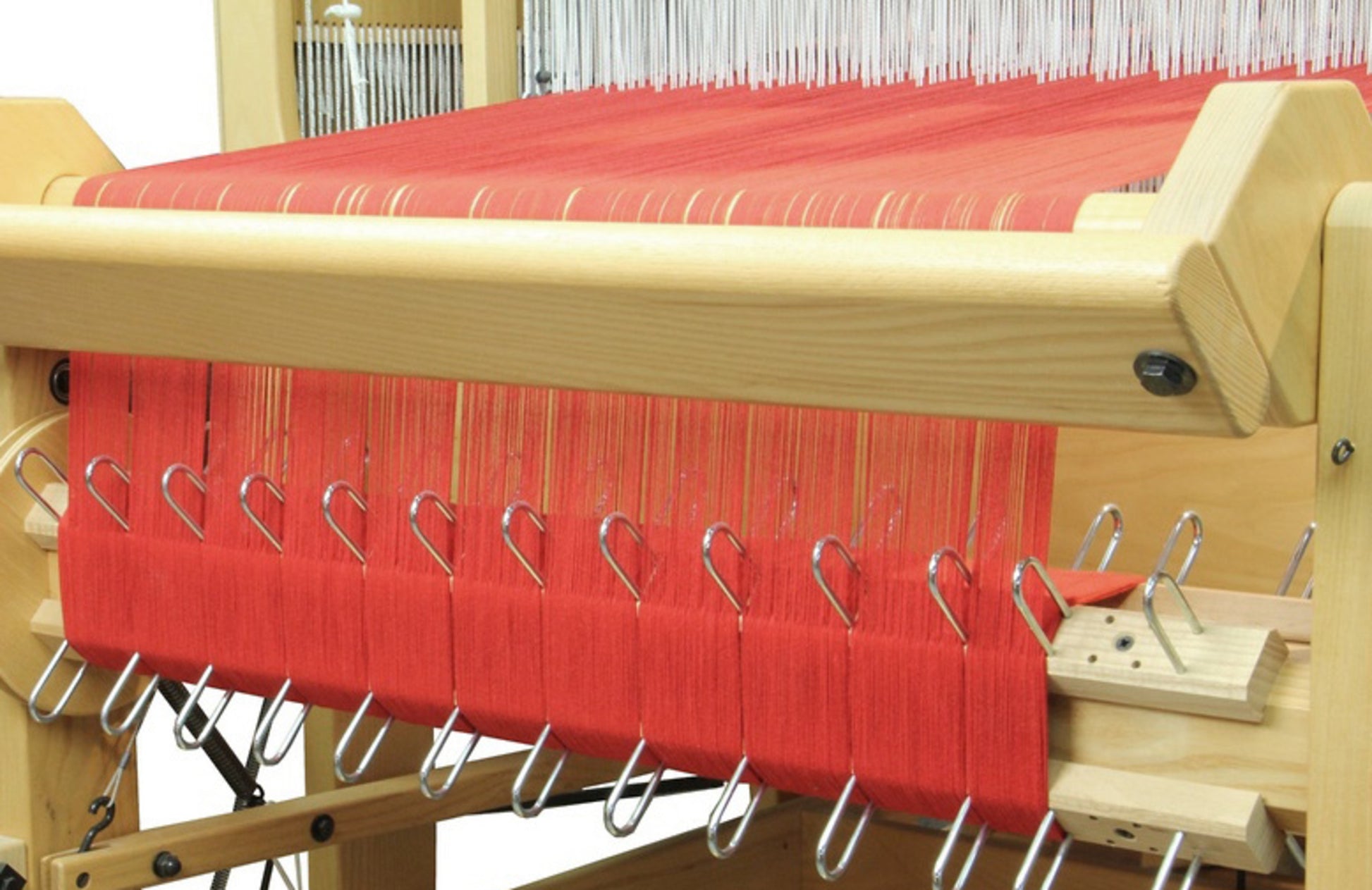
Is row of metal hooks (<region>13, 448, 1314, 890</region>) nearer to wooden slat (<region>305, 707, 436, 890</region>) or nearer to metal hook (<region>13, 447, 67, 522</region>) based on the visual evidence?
metal hook (<region>13, 447, 67, 522</region>)

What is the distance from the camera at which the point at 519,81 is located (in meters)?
2.04

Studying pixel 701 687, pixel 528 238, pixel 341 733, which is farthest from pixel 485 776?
pixel 528 238

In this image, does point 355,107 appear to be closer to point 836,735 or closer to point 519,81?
point 519,81

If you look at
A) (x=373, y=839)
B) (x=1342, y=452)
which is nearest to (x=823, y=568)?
(x=1342, y=452)

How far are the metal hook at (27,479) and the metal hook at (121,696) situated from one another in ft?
0.38

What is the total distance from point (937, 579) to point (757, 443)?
0.15 metres

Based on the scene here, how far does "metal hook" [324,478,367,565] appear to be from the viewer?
140 cm

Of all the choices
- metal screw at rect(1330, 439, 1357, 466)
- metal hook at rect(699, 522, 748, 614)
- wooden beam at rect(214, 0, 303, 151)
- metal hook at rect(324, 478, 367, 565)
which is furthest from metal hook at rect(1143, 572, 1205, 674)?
wooden beam at rect(214, 0, 303, 151)

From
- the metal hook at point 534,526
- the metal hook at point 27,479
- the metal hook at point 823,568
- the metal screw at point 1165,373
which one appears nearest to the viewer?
the metal screw at point 1165,373

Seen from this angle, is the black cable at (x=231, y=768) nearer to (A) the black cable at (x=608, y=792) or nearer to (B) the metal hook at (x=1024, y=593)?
(A) the black cable at (x=608, y=792)

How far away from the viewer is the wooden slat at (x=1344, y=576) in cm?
109

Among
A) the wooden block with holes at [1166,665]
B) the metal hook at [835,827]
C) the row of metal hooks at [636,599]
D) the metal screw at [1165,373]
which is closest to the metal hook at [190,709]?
the row of metal hooks at [636,599]

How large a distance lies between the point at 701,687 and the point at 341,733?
1.07m

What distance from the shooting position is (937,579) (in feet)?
3.89
